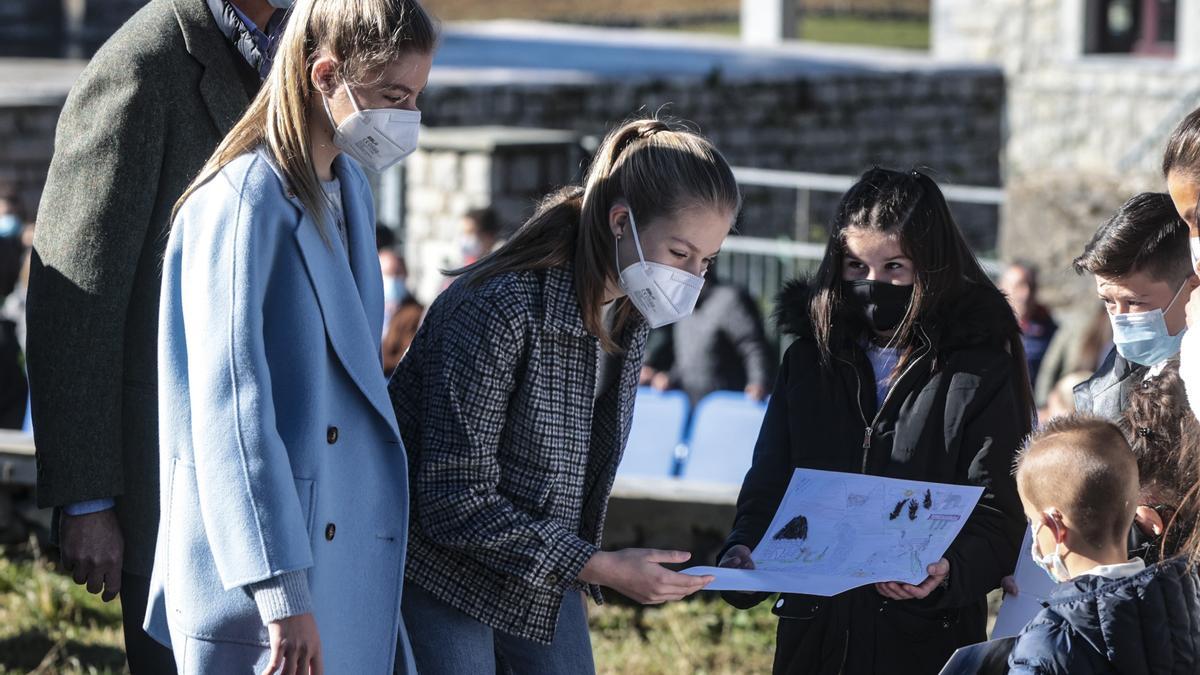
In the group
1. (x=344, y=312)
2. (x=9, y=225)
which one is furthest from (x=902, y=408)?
(x=9, y=225)

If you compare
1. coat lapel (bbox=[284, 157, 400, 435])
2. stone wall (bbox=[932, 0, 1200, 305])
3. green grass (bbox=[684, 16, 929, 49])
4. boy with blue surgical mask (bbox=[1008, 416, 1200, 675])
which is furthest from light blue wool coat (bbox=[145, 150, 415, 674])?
green grass (bbox=[684, 16, 929, 49])

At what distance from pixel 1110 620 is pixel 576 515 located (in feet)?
2.95

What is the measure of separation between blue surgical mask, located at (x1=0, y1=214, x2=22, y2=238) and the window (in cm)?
1216

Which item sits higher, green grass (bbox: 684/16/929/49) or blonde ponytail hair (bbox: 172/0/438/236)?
green grass (bbox: 684/16/929/49)

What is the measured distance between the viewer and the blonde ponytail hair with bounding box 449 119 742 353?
2.55 metres

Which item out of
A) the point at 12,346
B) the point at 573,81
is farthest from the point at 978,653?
the point at 573,81

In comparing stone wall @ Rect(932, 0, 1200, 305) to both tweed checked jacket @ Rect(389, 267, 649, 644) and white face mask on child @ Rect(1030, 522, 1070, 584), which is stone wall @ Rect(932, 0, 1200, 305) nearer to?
white face mask on child @ Rect(1030, 522, 1070, 584)

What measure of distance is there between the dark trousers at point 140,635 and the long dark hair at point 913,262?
52.6 inches

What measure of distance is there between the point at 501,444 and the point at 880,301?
2.57 feet

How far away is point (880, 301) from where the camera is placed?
9.36 ft

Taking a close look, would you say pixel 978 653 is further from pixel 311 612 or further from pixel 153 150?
pixel 153 150

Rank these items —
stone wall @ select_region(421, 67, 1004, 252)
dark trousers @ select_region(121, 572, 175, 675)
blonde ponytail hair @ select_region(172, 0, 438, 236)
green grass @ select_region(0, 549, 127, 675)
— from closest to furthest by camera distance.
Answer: blonde ponytail hair @ select_region(172, 0, 438, 236) → dark trousers @ select_region(121, 572, 175, 675) → green grass @ select_region(0, 549, 127, 675) → stone wall @ select_region(421, 67, 1004, 252)

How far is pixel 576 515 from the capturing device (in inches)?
105

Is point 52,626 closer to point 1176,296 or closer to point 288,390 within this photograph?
point 288,390
